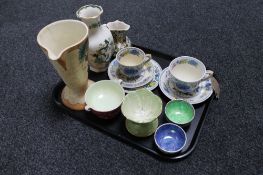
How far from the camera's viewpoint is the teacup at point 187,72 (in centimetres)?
76

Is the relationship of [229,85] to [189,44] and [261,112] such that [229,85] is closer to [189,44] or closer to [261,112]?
[261,112]

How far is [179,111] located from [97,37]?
0.31m

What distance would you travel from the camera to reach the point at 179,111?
0.75 metres

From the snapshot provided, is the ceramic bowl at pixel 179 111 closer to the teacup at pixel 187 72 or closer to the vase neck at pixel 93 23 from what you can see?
the teacup at pixel 187 72

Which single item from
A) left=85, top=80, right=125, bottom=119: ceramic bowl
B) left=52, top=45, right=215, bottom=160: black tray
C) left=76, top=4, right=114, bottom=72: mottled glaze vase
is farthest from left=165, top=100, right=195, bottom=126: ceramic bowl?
left=76, top=4, right=114, bottom=72: mottled glaze vase

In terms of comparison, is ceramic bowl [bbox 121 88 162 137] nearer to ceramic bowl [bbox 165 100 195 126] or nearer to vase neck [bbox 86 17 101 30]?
ceramic bowl [bbox 165 100 195 126]

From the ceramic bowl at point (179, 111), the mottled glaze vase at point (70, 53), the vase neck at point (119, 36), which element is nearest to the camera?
the mottled glaze vase at point (70, 53)

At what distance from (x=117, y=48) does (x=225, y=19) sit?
54 centimetres

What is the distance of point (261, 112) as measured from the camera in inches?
31.4

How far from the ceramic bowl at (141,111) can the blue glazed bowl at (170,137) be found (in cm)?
2

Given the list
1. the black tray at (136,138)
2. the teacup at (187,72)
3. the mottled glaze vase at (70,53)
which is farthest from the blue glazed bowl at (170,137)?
the mottled glaze vase at (70,53)

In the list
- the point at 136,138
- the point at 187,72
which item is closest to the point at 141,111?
the point at 136,138

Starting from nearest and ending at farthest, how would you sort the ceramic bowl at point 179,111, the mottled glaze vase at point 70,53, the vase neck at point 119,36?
1. the mottled glaze vase at point 70,53
2. the ceramic bowl at point 179,111
3. the vase neck at point 119,36

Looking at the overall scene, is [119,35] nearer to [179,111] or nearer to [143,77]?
[143,77]
